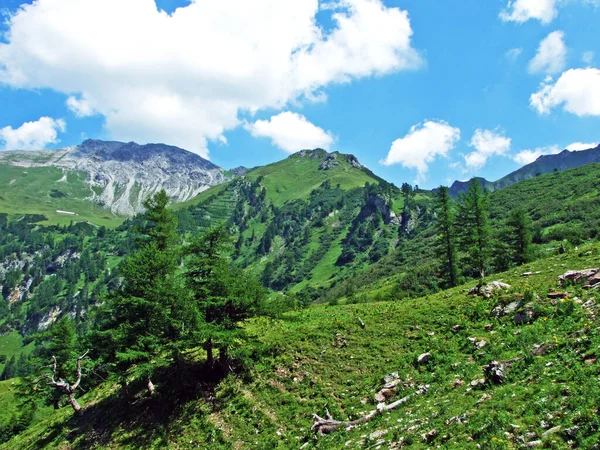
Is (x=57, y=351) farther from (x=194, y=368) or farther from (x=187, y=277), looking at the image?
(x=187, y=277)

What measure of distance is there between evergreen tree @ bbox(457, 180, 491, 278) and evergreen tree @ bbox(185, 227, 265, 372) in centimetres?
3572

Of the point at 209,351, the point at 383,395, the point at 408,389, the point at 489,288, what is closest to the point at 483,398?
the point at 408,389

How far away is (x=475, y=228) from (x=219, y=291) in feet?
132

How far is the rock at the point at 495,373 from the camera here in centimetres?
1557

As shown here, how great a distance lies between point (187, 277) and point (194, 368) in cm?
762

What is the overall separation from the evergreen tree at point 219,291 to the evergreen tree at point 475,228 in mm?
35720

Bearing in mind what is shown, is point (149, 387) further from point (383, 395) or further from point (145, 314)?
point (383, 395)

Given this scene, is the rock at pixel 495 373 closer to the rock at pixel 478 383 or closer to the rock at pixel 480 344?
the rock at pixel 478 383

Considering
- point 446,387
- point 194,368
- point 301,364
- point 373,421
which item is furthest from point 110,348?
point 446,387

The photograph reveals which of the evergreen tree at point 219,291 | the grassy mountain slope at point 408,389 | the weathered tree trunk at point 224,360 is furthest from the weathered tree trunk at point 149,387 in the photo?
the weathered tree trunk at point 224,360

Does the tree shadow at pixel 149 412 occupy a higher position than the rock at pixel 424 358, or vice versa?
the rock at pixel 424 358

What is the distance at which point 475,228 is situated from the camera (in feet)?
168

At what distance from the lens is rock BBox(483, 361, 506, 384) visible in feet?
51.1

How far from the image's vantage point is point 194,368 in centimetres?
2888
